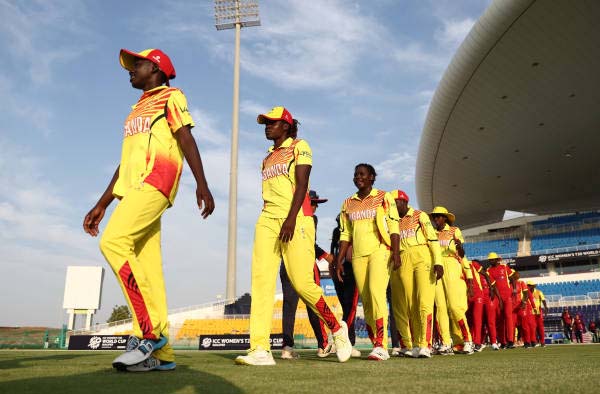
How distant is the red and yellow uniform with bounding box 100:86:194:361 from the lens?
A: 3.11 metres

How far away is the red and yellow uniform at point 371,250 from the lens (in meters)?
5.31

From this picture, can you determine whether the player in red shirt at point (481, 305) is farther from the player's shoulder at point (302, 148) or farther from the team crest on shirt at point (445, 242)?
the player's shoulder at point (302, 148)

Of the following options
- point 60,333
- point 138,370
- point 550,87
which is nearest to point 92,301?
point 60,333

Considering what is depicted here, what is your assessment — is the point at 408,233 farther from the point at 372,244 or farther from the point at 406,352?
the point at 406,352

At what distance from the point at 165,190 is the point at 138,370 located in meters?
1.14

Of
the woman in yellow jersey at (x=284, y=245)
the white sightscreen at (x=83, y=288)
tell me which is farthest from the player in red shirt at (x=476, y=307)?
the white sightscreen at (x=83, y=288)

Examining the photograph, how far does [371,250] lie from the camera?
18.1ft

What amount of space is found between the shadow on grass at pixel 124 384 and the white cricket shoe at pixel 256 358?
93 cm

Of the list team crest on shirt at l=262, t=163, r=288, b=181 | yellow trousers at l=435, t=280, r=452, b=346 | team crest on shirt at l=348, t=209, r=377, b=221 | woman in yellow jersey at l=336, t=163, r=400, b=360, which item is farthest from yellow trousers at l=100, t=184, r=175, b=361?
yellow trousers at l=435, t=280, r=452, b=346

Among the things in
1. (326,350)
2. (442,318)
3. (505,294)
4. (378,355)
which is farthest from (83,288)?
(378,355)

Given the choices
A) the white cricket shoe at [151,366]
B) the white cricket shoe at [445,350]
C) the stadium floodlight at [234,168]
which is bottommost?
the white cricket shoe at [445,350]

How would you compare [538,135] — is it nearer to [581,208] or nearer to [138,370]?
[581,208]

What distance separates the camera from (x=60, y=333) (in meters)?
15.7

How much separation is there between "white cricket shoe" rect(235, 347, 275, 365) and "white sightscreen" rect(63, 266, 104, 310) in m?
25.7
